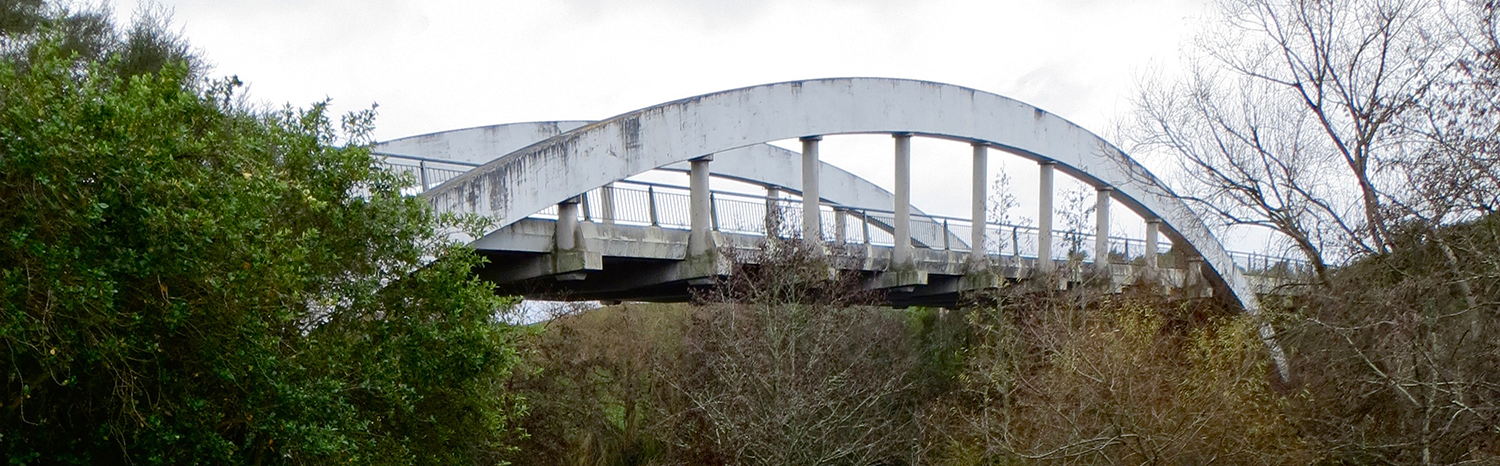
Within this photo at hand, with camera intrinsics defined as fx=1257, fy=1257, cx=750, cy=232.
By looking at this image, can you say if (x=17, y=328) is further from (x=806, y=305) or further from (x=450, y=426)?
(x=806, y=305)

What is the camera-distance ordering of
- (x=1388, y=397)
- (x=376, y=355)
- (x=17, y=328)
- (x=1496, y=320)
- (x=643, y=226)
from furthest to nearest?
(x=643, y=226) → (x=1388, y=397) → (x=1496, y=320) → (x=376, y=355) → (x=17, y=328)

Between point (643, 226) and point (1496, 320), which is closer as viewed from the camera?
point (1496, 320)

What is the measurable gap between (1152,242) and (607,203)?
633 inches

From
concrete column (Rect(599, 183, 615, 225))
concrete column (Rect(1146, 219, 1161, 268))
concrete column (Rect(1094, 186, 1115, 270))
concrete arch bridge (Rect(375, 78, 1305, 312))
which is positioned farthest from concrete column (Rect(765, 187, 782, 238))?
concrete column (Rect(1146, 219, 1161, 268))

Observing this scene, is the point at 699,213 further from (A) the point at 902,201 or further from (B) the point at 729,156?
(B) the point at 729,156

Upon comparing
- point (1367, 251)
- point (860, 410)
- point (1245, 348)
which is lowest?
point (860, 410)

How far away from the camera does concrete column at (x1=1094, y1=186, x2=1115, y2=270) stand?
25.2m

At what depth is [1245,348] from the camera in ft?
61.0

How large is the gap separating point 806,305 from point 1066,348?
4.51 meters

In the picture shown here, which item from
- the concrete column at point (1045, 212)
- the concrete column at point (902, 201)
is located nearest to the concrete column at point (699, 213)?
the concrete column at point (902, 201)

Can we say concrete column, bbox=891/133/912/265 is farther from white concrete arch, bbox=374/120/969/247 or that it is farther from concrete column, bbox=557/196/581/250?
concrete column, bbox=557/196/581/250

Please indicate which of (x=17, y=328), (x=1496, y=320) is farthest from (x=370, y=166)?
(x=1496, y=320)

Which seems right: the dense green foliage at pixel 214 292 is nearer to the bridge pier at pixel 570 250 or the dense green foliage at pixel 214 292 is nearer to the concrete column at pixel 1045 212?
the bridge pier at pixel 570 250

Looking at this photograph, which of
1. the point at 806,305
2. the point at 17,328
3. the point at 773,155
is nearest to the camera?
the point at 17,328
